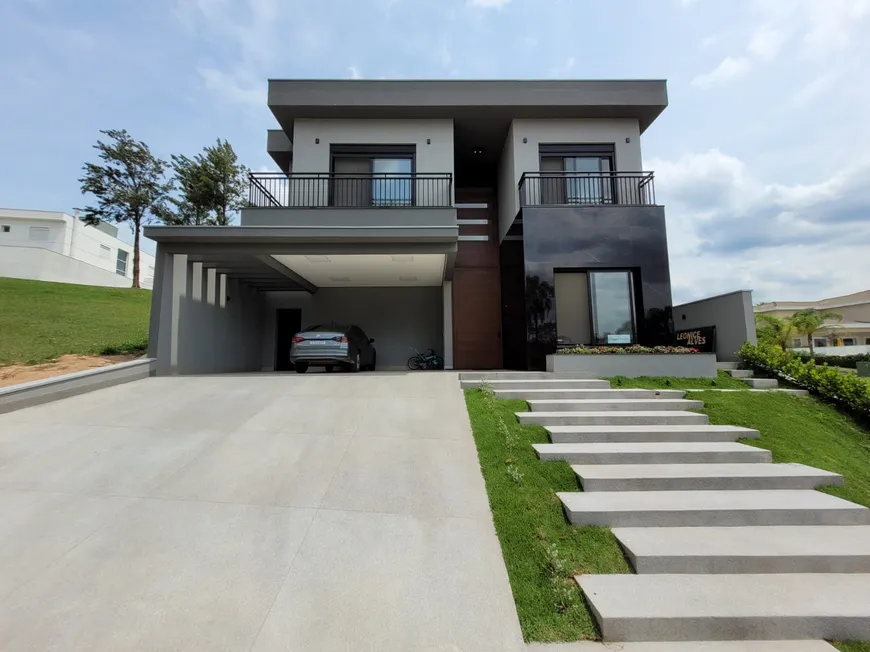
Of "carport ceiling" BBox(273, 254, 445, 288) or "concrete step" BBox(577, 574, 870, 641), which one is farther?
"carport ceiling" BBox(273, 254, 445, 288)

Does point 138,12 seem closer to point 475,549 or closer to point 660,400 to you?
point 475,549

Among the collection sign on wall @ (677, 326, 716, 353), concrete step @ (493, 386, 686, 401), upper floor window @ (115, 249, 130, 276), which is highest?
upper floor window @ (115, 249, 130, 276)

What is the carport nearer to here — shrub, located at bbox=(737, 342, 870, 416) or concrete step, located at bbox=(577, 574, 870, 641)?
shrub, located at bbox=(737, 342, 870, 416)

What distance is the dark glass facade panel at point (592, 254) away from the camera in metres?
9.26

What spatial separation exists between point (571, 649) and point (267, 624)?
1.59 metres

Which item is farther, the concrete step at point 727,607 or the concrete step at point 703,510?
the concrete step at point 703,510

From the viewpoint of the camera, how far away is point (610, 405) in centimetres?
580

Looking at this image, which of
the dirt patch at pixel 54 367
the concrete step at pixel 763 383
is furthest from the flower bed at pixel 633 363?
the dirt patch at pixel 54 367

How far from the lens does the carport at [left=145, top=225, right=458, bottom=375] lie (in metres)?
8.68

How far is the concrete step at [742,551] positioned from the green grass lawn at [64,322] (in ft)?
34.9

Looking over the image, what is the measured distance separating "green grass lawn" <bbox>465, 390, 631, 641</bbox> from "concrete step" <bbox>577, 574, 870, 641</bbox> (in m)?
0.13

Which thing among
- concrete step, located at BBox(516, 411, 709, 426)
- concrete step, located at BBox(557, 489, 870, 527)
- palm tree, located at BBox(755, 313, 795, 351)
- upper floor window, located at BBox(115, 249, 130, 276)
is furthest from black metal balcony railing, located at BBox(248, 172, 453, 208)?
upper floor window, located at BBox(115, 249, 130, 276)

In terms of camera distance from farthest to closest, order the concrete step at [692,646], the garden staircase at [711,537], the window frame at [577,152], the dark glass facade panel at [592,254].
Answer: the window frame at [577,152] < the dark glass facade panel at [592,254] < the garden staircase at [711,537] < the concrete step at [692,646]

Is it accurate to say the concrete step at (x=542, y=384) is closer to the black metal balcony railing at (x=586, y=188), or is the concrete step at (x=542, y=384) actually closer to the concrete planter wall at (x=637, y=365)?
the concrete planter wall at (x=637, y=365)
